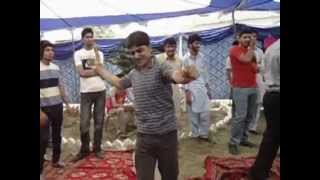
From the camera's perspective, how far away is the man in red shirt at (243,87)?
9.02 ft

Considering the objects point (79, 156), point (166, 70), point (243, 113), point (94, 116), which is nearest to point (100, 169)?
point (79, 156)

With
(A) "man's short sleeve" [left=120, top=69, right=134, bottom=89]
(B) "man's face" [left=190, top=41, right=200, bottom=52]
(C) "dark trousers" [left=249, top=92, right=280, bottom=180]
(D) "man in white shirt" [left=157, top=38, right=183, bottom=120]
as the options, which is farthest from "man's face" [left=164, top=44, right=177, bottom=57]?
(C) "dark trousers" [left=249, top=92, right=280, bottom=180]

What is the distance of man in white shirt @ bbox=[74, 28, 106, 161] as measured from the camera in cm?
275

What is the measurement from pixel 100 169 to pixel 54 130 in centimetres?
35

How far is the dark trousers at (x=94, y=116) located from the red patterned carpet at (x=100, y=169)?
75 millimetres

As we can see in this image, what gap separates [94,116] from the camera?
276 cm

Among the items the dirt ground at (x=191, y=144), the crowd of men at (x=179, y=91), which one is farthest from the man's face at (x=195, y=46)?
the dirt ground at (x=191, y=144)

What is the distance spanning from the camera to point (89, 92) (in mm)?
2750

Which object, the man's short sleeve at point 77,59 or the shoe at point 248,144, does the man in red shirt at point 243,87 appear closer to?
the shoe at point 248,144

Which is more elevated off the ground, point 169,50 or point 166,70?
point 169,50

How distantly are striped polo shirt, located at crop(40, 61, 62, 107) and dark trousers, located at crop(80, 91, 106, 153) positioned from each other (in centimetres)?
15

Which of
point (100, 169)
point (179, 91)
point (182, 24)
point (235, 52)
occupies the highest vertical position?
point (182, 24)

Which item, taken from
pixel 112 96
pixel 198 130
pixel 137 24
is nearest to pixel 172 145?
pixel 198 130

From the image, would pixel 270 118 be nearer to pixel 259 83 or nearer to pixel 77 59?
pixel 259 83
